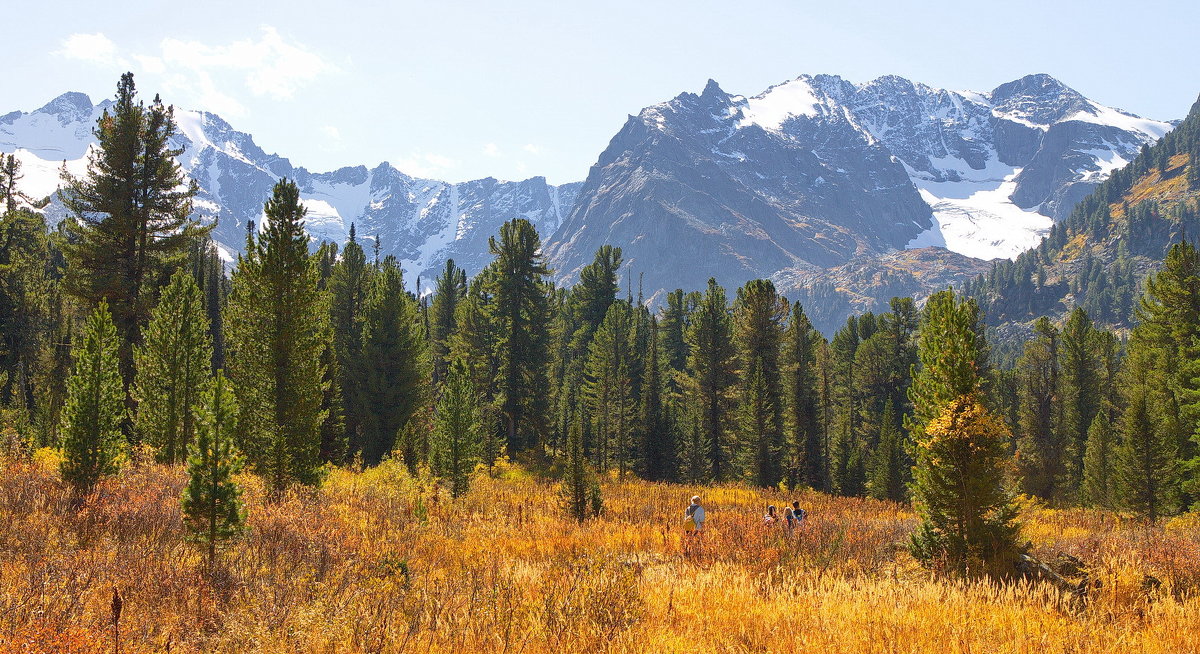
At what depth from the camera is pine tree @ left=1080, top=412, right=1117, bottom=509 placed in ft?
110

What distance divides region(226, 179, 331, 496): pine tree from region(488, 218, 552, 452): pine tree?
20741 mm

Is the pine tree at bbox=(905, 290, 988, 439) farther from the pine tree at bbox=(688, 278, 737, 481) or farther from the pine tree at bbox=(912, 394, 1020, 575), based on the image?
the pine tree at bbox=(688, 278, 737, 481)

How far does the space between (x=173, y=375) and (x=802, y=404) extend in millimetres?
38070

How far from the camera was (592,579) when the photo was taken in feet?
23.1

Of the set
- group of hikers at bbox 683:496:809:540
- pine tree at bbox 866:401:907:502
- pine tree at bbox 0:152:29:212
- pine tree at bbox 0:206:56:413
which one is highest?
pine tree at bbox 0:152:29:212

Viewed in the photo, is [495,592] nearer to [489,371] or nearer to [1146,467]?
[1146,467]

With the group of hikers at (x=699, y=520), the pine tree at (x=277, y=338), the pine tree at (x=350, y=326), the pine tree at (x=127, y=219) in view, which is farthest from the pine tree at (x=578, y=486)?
the pine tree at (x=350, y=326)

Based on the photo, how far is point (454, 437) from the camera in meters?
20.6

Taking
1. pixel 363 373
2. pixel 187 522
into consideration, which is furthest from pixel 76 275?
pixel 187 522

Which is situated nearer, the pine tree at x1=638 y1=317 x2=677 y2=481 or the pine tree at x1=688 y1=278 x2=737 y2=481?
the pine tree at x1=688 y1=278 x2=737 y2=481

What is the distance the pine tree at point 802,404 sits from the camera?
145 ft

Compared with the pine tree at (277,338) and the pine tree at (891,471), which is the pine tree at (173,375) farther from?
the pine tree at (891,471)

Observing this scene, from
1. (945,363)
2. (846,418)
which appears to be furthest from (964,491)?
(846,418)

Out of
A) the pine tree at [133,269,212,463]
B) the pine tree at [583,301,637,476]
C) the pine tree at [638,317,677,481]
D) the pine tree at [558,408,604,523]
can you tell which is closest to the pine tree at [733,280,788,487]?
the pine tree at [638,317,677,481]
